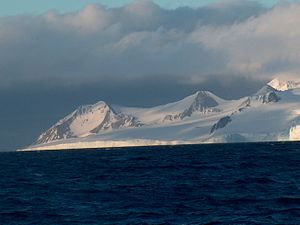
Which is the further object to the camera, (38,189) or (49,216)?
(38,189)

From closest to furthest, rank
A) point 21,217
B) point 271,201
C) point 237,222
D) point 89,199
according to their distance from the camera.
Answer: point 237,222
point 21,217
point 271,201
point 89,199

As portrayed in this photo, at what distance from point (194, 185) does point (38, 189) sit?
1503 cm

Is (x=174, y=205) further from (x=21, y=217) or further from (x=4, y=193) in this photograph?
(x=4, y=193)

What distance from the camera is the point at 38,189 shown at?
7606 cm

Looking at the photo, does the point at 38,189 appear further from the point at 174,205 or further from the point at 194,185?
the point at 174,205

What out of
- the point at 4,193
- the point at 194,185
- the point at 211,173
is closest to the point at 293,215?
the point at 194,185

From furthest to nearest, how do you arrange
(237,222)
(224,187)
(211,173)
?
1. (211,173)
2. (224,187)
3. (237,222)

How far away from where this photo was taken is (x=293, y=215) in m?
52.8

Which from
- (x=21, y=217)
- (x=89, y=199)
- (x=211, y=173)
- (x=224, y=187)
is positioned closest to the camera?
(x=21, y=217)

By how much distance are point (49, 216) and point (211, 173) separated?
37.5 metres

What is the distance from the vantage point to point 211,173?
9006 cm

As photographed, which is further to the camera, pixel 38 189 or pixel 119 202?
pixel 38 189

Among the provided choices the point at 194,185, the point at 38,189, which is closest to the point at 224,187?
the point at 194,185

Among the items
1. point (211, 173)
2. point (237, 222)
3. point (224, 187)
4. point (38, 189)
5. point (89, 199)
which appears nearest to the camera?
point (237, 222)
